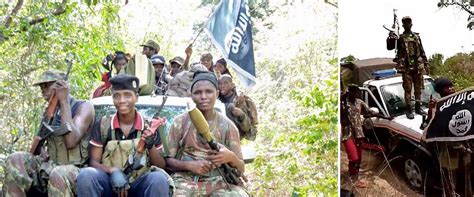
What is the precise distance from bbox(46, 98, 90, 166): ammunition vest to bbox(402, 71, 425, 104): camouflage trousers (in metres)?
1.41

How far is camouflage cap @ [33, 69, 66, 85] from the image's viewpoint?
297cm

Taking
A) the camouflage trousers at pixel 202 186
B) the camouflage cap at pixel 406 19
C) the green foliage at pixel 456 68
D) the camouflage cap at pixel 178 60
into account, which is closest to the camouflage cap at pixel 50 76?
the camouflage cap at pixel 178 60

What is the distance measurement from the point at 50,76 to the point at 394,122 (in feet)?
4.95

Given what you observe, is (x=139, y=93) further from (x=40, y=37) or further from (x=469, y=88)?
(x=469, y=88)

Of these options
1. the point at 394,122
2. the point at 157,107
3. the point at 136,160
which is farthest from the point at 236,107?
the point at 394,122

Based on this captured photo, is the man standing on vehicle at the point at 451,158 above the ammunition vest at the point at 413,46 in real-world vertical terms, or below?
below

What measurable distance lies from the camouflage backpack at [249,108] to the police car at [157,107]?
0.38 feet

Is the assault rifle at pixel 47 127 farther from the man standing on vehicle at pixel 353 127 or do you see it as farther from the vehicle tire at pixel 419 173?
the vehicle tire at pixel 419 173

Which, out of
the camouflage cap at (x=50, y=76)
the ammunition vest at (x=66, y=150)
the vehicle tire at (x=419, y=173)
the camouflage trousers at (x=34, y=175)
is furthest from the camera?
the vehicle tire at (x=419, y=173)

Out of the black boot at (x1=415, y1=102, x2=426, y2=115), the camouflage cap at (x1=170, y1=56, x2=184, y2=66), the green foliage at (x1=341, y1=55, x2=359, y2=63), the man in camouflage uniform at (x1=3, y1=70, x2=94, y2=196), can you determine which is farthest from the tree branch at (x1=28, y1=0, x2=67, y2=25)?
the black boot at (x1=415, y1=102, x2=426, y2=115)

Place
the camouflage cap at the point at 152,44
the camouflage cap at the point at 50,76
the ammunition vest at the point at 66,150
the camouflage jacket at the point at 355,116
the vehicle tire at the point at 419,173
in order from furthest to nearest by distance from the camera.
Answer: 1. the camouflage jacket at the point at 355,116
2. the vehicle tire at the point at 419,173
3. the camouflage cap at the point at 152,44
4. the camouflage cap at the point at 50,76
5. the ammunition vest at the point at 66,150

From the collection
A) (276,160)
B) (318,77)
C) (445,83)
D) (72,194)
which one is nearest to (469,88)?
(445,83)

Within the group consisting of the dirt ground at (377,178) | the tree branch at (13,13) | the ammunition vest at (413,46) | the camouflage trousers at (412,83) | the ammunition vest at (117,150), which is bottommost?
the dirt ground at (377,178)

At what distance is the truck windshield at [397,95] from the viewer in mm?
3236
